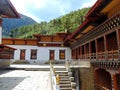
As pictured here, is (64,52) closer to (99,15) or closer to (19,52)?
(19,52)

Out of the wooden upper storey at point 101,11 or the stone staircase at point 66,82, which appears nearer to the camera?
the wooden upper storey at point 101,11

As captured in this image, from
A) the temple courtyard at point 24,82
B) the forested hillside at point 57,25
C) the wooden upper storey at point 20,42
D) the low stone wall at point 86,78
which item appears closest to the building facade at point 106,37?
the low stone wall at point 86,78

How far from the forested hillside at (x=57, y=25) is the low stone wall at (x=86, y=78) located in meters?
63.6

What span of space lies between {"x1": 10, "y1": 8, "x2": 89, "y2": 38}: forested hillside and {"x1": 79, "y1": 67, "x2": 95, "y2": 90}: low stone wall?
2502 inches

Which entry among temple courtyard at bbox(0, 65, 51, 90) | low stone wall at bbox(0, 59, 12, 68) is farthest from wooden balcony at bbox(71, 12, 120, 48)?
low stone wall at bbox(0, 59, 12, 68)

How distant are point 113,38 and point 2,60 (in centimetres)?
1240

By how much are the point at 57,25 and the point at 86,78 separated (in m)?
78.9

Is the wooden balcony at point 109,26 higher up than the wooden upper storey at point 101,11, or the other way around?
the wooden upper storey at point 101,11

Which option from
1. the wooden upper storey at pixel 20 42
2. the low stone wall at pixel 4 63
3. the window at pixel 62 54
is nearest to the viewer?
the low stone wall at pixel 4 63

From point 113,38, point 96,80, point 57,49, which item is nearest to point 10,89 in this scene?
point 96,80

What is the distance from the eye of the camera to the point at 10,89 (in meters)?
9.43

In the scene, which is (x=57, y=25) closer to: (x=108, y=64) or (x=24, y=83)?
(x=108, y=64)

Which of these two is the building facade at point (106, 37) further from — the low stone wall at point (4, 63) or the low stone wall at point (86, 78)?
the low stone wall at point (4, 63)

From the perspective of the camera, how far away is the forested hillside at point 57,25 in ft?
279
